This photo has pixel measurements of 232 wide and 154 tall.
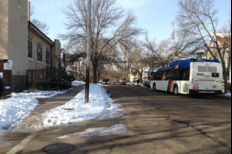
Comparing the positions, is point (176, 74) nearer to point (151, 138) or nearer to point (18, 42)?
point (18, 42)

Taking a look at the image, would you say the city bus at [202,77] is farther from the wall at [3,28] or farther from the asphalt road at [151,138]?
the wall at [3,28]

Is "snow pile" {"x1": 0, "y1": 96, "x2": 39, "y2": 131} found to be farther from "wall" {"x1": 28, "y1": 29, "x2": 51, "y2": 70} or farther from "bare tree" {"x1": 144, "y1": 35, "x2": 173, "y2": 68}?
"bare tree" {"x1": 144, "y1": 35, "x2": 173, "y2": 68}

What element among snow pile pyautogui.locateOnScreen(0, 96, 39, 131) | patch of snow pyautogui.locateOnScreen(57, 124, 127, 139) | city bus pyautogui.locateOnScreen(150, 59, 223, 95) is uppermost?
city bus pyautogui.locateOnScreen(150, 59, 223, 95)

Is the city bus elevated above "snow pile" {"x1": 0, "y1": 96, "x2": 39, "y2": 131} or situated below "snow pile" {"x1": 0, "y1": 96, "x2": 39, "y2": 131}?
above

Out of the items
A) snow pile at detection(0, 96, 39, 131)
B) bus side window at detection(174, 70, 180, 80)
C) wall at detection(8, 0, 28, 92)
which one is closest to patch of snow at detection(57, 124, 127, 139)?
snow pile at detection(0, 96, 39, 131)

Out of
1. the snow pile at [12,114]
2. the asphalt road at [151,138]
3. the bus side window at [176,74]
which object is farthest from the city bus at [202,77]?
the snow pile at [12,114]

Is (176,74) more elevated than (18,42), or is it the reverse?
(18,42)

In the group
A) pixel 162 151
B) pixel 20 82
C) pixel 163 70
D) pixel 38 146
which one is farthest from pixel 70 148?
pixel 163 70

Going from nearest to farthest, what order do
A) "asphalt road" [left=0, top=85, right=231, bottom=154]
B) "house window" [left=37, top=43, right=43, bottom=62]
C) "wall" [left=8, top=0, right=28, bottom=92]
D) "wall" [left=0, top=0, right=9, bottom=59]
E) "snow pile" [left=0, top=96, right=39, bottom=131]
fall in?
1. "asphalt road" [left=0, top=85, right=231, bottom=154]
2. "snow pile" [left=0, top=96, right=39, bottom=131]
3. "wall" [left=0, top=0, right=9, bottom=59]
4. "wall" [left=8, top=0, right=28, bottom=92]
5. "house window" [left=37, top=43, right=43, bottom=62]

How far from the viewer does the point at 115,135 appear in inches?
203

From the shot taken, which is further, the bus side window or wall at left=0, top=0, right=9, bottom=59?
the bus side window

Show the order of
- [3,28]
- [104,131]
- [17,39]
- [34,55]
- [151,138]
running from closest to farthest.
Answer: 1. [151,138]
2. [104,131]
3. [3,28]
4. [17,39]
5. [34,55]

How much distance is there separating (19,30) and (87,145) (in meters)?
13.1

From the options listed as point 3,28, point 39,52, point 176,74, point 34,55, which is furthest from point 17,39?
point 176,74
